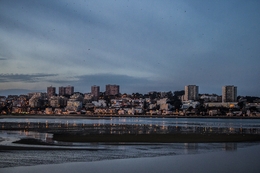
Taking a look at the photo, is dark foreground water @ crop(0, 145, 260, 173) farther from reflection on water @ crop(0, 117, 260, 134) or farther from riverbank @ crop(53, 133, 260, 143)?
reflection on water @ crop(0, 117, 260, 134)

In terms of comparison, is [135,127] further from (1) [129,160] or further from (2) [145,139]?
(1) [129,160]

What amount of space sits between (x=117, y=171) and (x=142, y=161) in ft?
8.61

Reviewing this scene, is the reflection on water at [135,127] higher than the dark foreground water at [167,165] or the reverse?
the reverse

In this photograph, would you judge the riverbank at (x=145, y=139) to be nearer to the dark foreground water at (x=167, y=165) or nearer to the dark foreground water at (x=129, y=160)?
the dark foreground water at (x=129, y=160)

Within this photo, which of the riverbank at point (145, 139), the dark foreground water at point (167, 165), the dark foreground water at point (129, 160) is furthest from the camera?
the riverbank at point (145, 139)

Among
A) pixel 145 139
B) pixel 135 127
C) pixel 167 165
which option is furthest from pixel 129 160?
pixel 135 127

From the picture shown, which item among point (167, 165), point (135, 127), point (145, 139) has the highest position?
point (167, 165)

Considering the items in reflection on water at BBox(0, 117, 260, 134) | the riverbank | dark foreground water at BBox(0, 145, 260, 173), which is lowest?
reflection on water at BBox(0, 117, 260, 134)

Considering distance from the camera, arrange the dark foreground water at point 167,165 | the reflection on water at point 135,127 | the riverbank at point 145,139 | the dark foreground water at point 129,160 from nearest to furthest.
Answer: the dark foreground water at point 167,165 → the dark foreground water at point 129,160 → the riverbank at point 145,139 → the reflection on water at point 135,127

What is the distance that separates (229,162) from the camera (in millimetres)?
17062

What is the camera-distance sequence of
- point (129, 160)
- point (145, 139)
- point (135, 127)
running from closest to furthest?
point (129, 160) < point (145, 139) < point (135, 127)

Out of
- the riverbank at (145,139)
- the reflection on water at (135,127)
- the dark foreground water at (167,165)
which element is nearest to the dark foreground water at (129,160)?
the dark foreground water at (167,165)

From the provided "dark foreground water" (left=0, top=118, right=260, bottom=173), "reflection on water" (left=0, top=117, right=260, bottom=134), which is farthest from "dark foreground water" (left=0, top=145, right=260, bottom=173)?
"reflection on water" (left=0, top=117, right=260, bottom=134)

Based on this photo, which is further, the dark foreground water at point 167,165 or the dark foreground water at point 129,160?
the dark foreground water at point 129,160
